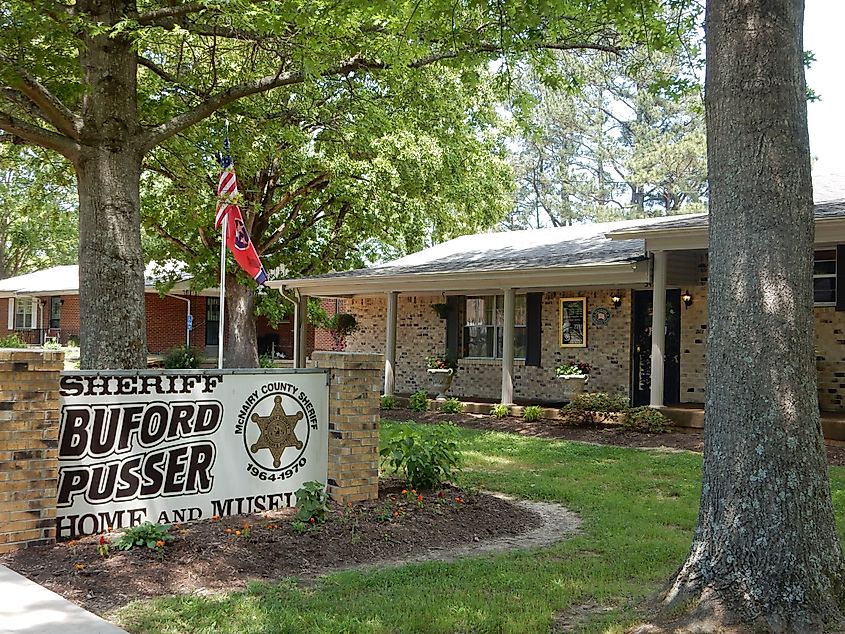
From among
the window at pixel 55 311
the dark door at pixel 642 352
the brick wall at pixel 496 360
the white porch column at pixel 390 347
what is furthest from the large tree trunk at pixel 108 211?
the window at pixel 55 311

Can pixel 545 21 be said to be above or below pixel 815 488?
above

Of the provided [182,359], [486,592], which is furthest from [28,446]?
[182,359]

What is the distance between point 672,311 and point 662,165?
22059mm

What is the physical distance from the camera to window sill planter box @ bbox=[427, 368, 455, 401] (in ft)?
57.8

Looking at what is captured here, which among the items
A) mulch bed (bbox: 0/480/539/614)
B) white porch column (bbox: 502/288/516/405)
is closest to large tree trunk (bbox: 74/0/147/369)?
mulch bed (bbox: 0/480/539/614)

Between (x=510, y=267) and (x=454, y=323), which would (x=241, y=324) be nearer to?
(x=454, y=323)

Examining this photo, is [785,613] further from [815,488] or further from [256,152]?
[256,152]

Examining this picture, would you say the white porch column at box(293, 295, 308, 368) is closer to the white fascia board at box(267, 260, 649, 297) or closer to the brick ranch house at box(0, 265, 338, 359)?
the white fascia board at box(267, 260, 649, 297)

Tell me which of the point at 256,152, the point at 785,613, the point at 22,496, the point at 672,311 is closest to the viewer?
the point at 785,613

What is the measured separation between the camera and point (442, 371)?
694 inches

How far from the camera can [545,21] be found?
989cm

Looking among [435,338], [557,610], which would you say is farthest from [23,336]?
[557,610]

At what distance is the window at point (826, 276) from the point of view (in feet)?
42.1

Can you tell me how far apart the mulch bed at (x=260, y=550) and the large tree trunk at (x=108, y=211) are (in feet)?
10.7
